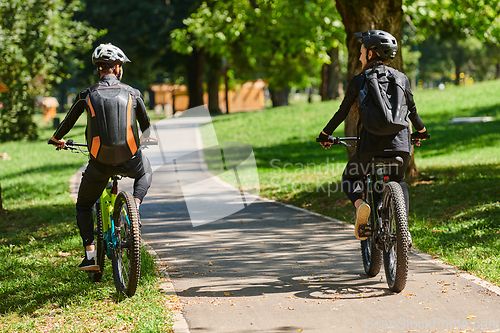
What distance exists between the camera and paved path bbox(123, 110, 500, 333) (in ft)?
13.7

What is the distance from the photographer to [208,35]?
1745 centimetres

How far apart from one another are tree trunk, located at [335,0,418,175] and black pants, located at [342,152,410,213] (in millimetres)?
3958

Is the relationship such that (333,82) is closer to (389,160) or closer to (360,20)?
(360,20)

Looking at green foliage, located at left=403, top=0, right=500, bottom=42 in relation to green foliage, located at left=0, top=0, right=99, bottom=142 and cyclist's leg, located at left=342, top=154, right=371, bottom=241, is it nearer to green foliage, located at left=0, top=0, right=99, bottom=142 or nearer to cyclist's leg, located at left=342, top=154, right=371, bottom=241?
cyclist's leg, located at left=342, top=154, right=371, bottom=241

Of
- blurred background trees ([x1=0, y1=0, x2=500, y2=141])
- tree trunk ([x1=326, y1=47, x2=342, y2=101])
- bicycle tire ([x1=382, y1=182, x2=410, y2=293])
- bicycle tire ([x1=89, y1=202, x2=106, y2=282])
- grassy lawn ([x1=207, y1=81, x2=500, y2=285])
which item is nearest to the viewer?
bicycle tire ([x1=382, y1=182, x2=410, y2=293])

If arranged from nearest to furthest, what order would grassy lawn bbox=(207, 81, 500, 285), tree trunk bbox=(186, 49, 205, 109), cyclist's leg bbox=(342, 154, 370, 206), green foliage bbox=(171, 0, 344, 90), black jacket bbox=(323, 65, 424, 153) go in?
black jacket bbox=(323, 65, 424, 153), cyclist's leg bbox=(342, 154, 370, 206), grassy lawn bbox=(207, 81, 500, 285), green foliage bbox=(171, 0, 344, 90), tree trunk bbox=(186, 49, 205, 109)

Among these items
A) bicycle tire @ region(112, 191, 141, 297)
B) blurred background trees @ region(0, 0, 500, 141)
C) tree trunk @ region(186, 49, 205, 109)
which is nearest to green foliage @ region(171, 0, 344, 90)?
blurred background trees @ region(0, 0, 500, 141)

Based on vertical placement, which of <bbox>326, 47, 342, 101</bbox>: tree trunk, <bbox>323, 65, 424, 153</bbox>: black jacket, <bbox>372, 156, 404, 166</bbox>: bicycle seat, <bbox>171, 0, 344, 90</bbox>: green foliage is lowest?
<bbox>372, 156, 404, 166</bbox>: bicycle seat

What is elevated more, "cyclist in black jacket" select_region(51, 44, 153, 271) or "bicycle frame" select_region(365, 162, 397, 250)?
"cyclist in black jacket" select_region(51, 44, 153, 271)

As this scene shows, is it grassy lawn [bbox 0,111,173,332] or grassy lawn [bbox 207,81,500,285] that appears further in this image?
grassy lawn [bbox 207,81,500,285]

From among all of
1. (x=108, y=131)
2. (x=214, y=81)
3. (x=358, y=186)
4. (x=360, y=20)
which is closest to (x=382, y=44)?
(x=358, y=186)

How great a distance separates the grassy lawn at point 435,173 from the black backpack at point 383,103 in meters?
1.66

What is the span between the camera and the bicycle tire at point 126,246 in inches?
178

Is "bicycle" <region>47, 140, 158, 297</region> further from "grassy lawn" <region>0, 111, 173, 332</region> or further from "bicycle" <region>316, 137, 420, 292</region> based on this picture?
"bicycle" <region>316, 137, 420, 292</region>
